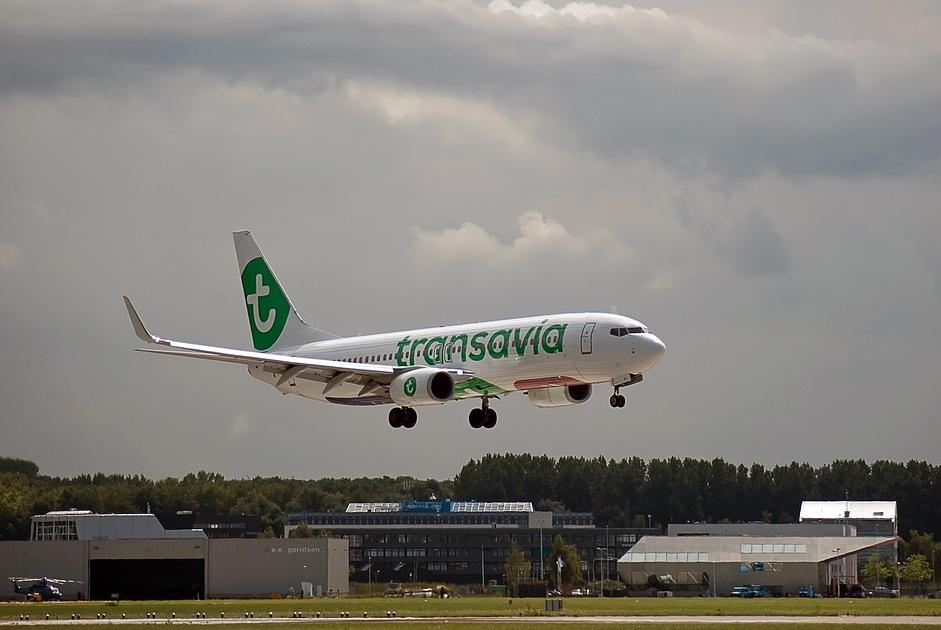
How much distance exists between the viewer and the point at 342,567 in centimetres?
15812

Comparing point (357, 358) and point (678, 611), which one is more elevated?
point (357, 358)

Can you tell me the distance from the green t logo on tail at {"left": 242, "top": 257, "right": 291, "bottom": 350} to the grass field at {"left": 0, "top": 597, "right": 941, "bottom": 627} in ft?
61.5

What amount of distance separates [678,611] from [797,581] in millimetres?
55008

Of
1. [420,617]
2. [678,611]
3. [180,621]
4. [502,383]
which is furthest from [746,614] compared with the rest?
[180,621]

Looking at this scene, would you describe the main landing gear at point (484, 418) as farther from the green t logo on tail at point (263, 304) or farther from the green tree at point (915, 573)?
the green tree at point (915, 573)

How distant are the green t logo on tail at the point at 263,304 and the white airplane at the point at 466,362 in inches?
170

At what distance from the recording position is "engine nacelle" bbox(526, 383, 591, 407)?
276 ft

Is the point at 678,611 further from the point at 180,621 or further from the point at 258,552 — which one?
the point at 258,552

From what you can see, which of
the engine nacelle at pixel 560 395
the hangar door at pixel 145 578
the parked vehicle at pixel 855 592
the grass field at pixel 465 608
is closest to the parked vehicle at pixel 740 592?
the parked vehicle at pixel 855 592

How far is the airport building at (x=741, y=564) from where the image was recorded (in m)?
158


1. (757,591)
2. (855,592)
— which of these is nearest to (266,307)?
(757,591)

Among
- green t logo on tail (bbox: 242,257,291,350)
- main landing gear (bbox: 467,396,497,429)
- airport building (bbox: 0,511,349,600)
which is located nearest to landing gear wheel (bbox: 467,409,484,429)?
main landing gear (bbox: 467,396,497,429)

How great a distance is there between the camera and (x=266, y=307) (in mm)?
103125

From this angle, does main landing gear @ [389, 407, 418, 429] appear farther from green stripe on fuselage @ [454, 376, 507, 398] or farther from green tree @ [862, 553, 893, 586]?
green tree @ [862, 553, 893, 586]
